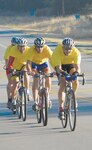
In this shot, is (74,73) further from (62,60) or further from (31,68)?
(31,68)

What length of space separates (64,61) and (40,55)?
1034 mm

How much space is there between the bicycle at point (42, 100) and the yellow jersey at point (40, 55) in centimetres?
29

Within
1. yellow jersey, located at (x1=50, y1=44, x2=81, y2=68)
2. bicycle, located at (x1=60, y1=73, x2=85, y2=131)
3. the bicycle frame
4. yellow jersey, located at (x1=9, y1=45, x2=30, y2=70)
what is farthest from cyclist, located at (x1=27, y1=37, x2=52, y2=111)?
bicycle, located at (x1=60, y1=73, x2=85, y2=131)

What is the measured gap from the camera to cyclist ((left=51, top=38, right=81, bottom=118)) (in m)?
13.8

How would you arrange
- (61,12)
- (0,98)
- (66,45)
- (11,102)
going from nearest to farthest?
1. (66,45)
2. (11,102)
3. (0,98)
4. (61,12)

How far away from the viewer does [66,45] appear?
13727 millimetres

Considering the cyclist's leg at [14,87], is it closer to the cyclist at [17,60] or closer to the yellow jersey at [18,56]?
the cyclist at [17,60]

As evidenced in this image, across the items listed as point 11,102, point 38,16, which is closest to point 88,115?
point 11,102

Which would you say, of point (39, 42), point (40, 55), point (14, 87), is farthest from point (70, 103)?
point (14, 87)

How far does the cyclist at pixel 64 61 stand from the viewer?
45.3 feet

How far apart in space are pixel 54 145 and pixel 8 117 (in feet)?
13.0

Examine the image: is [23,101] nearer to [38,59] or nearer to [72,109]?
[38,59]

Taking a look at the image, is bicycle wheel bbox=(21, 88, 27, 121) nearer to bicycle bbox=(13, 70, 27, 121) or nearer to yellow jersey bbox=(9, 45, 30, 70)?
bicycle bbox=(13, 70, 27, 121)

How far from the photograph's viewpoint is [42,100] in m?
14.4
